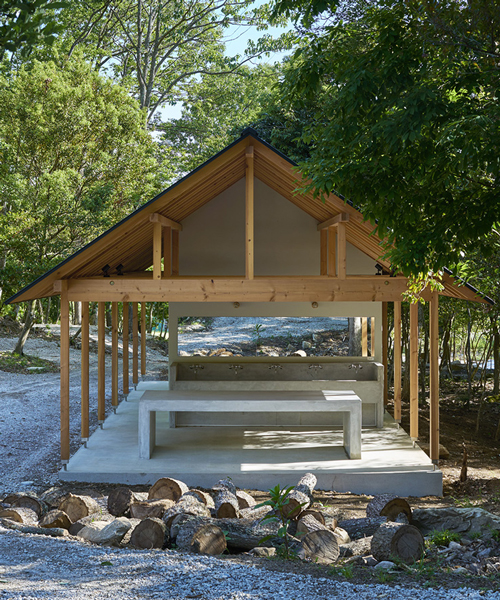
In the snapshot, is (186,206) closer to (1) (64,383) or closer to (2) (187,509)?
(1) (64,383)

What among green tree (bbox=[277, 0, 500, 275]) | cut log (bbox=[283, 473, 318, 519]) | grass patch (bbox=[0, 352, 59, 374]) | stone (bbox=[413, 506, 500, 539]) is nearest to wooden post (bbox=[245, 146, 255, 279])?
green tree (bbox=[277, 0, 500, 275])

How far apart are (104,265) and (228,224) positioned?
295 cm

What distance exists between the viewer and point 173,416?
862 cm

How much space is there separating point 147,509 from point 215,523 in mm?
783

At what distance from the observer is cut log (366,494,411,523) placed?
482 cm

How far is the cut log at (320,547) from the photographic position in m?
3.91

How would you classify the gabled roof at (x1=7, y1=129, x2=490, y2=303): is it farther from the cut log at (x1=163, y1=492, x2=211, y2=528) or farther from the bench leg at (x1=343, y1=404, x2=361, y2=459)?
the cut log at (x1=163, y1=492, x2=211, y2=528)

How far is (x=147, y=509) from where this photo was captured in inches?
190

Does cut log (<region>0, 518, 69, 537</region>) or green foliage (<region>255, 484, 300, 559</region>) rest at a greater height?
green foliage (<region>255, 484, 300, 559</region>)

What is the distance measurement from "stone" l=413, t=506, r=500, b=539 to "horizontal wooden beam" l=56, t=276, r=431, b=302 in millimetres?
2806

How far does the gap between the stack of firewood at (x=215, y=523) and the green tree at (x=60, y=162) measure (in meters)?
9.39

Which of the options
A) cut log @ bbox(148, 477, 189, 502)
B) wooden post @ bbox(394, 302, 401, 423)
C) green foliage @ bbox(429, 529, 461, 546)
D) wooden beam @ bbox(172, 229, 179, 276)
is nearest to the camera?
green foliage @ bbox(429, 529, 461, 546)

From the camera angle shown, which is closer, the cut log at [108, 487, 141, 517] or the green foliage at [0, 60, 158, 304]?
the cut log at [108, 487, 141, 517]

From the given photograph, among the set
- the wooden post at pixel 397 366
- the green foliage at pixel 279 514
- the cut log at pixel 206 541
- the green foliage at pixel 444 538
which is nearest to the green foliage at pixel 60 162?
the wooden post at pixel 397 366
